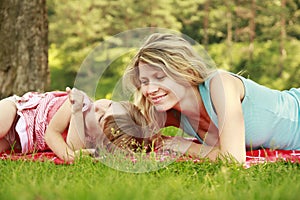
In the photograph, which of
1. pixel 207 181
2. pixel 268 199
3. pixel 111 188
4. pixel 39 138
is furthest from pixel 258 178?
pixel 39 138

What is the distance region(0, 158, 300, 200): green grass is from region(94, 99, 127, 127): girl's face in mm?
336

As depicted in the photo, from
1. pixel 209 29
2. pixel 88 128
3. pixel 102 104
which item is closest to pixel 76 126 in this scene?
pixel 88 128

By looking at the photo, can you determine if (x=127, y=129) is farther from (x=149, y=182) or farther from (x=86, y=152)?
(x=149, y=182)

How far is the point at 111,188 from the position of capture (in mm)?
1739

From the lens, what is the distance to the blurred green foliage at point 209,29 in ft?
41.9

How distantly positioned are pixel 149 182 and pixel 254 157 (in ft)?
3.01

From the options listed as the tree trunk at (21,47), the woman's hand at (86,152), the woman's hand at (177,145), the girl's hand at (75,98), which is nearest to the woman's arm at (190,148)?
the woman's hand at (177,145)

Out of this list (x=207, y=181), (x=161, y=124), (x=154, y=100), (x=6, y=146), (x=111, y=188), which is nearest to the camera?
(x=111, y=188)

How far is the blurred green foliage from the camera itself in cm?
1277

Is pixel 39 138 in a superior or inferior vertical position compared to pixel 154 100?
inferior

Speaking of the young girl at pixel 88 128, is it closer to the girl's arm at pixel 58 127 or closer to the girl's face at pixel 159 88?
the girl's arm at pixel 58 127

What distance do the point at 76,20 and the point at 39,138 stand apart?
37.6 ft

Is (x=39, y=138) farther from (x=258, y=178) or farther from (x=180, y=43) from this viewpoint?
(x=258, y=178)

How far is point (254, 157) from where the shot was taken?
264cm
